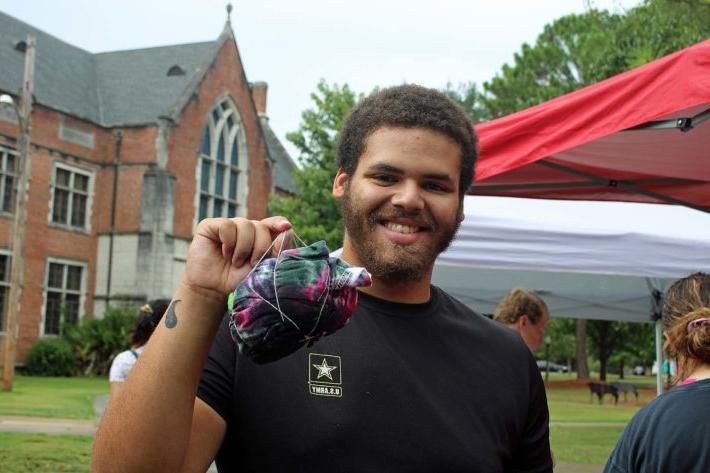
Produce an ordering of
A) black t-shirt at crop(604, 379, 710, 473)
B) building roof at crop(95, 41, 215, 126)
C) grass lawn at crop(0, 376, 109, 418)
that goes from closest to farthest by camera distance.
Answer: black t-shirt at crop(604, 379, 710, 473) < grass lawn at crop(0, 376, 109, 418) < building roof at crop(95, 41, 215, 126)

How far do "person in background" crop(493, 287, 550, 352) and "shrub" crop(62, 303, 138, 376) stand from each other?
74.1ft

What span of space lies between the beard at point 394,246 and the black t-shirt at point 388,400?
0.31 feet

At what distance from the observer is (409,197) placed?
187cm

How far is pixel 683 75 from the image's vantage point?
11.0 ft

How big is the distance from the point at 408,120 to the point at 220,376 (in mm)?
756

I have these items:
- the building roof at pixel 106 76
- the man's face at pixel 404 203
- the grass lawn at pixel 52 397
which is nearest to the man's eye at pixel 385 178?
the man's face at pixel 404 203

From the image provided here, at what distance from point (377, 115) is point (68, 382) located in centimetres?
2302

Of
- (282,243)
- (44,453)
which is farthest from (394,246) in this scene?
(44,453)

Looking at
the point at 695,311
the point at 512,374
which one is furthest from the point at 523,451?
the point at 695,311

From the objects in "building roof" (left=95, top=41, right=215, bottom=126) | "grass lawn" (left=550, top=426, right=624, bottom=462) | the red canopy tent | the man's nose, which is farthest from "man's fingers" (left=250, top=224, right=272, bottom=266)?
"building roof" (left=95, top=41, right=215, bottom=126)

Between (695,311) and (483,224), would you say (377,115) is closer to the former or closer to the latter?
(695,311)

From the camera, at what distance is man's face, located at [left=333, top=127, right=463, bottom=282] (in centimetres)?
190

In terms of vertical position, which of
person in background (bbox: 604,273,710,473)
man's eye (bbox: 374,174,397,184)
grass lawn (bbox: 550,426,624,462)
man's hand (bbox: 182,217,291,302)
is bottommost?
grass lawn (bbox: 550,426,624,462)

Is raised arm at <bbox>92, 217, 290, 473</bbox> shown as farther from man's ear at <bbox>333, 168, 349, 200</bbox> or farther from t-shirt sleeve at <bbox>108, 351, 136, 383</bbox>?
t-shirt sleeve at <bbox>108, 351, 136, 383</bbox>
